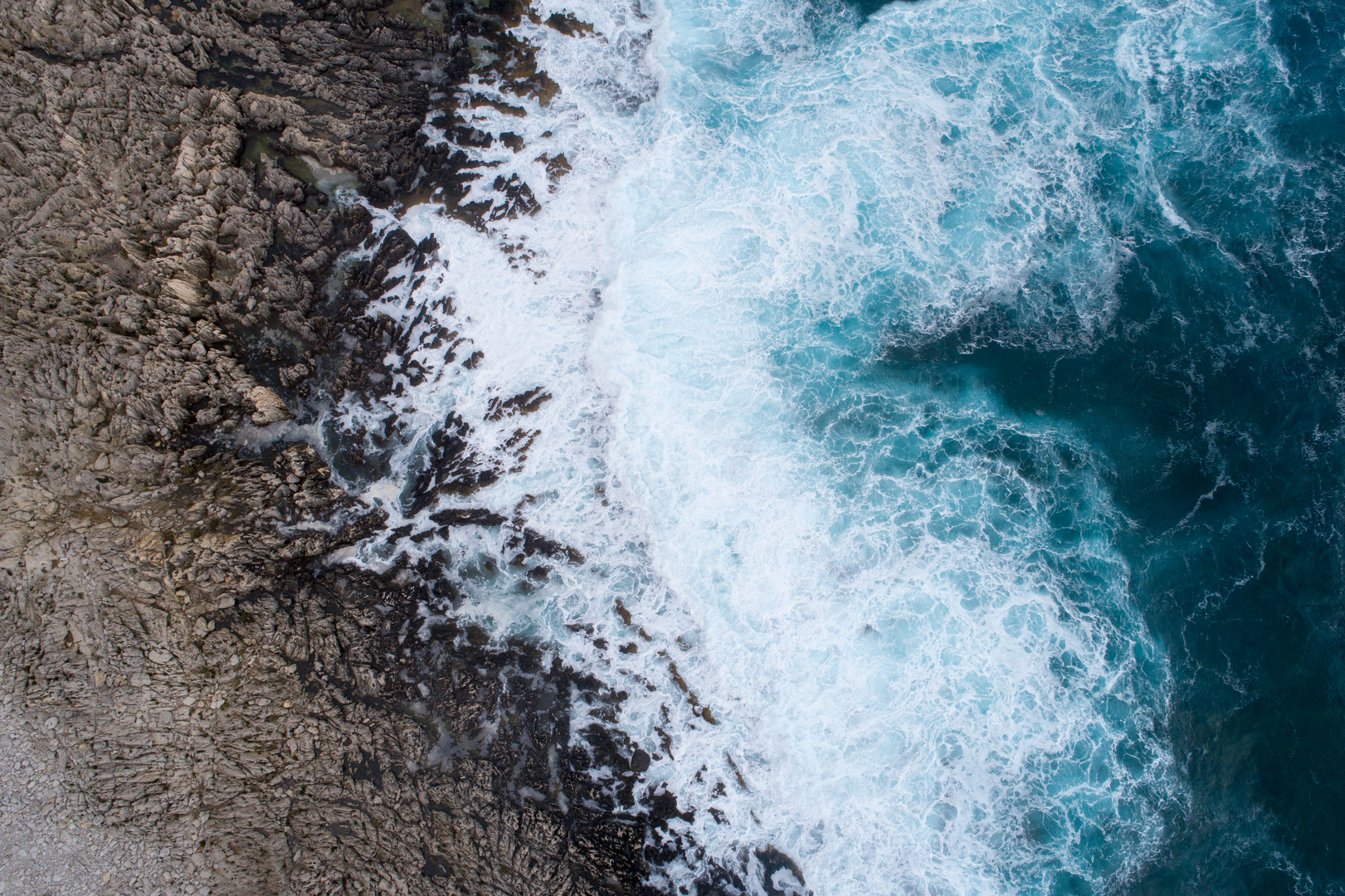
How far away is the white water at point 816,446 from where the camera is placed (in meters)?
17.0

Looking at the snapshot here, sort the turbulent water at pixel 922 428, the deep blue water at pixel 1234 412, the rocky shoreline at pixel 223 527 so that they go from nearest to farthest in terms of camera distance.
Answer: the rocky shoreline at pixel 223 527
the deep blue water at pixel 1234 412
the turbulent water at pixel 922 428

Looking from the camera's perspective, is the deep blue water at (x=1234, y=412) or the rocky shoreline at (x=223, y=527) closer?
the rocky shoreline at (x=223, y=527)

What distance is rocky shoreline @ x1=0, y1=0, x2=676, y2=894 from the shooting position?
50.0 feet

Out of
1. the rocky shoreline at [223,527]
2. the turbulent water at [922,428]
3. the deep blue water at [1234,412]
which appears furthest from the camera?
the turbulent water at [922,428]

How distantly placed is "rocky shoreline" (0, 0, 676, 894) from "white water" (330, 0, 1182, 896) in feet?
6.09

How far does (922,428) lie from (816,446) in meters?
3.22

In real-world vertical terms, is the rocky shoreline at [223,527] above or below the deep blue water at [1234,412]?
below

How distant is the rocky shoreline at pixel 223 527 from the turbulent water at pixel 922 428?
1.63m

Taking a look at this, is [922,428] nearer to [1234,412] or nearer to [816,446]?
[816,446]

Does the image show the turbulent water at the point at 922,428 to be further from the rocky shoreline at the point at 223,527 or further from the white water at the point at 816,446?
the rocky shoreline at the point at 223,527

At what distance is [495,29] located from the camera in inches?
886

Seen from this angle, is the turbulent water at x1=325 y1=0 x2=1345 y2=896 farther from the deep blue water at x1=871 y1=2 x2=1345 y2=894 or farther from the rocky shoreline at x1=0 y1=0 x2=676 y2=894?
the rocky shoreline at x1=0 y1=0 x2=676 y2=894

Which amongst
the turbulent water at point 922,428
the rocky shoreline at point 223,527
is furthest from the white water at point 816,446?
the rocky shoreline at point 223,527

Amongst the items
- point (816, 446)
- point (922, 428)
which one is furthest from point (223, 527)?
point (922, 428)
